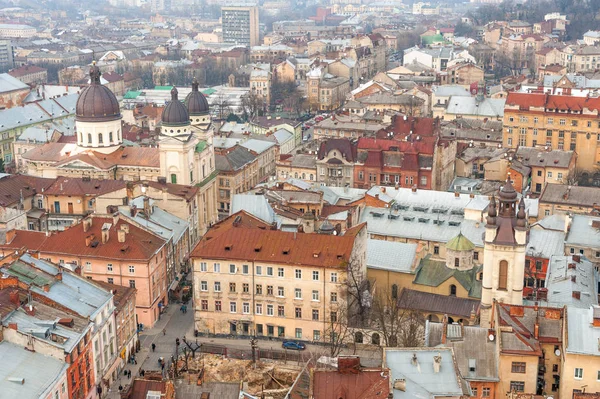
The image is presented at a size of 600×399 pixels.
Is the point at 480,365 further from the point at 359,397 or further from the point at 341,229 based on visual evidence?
the point at 341,229

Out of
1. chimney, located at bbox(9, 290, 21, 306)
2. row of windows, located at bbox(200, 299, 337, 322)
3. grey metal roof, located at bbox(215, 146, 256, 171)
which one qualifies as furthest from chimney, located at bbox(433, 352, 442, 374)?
grey metal roof, located at bbox(215, 146, 256, 171)

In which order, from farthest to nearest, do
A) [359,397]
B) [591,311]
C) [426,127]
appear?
[426,127] < [591,311] < [359,397]

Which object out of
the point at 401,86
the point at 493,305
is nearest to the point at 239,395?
the point at 493,305

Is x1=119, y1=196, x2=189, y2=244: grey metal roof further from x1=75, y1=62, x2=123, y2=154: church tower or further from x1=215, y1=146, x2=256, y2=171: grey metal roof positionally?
x1=215, y1=146, x2=256, y2=171: grey metal roof

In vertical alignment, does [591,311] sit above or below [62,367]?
above

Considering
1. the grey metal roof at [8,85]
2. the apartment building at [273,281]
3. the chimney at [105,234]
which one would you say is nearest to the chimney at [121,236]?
the chimney at [105,234]

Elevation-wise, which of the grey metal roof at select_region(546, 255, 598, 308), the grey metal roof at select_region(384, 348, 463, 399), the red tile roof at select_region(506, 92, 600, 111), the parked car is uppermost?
the red tile roof at select_region(506, 92, 600, 111)

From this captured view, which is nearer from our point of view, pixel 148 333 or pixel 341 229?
pixel 148 333
